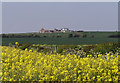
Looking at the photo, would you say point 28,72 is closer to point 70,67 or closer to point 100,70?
Answer: point 70,67

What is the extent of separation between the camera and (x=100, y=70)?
22.1ft

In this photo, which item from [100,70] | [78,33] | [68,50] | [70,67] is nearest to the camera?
[100,70]

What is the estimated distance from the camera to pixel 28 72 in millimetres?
6852

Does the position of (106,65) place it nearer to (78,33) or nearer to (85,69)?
(85,69)

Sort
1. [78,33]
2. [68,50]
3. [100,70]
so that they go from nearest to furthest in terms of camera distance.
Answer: [100,70]
[68,50]
[78,33]

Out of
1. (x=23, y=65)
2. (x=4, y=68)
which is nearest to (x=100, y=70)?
(x=23, y=65)

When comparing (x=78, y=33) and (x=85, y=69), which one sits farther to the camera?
(x=78, y=33)

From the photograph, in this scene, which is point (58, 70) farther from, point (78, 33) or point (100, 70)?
point (78, 33)

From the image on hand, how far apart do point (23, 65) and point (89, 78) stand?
241cm

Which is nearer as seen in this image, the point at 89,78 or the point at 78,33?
the point at 89,78

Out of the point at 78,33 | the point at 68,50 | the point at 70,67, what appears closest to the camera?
the point at 70,67

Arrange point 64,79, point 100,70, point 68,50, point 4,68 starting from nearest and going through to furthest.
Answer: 1. point 64,79
2. point 100,70
3. point 4,68
4. point 68,50

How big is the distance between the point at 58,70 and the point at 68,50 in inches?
309

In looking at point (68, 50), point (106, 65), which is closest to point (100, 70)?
point (106, 65)
